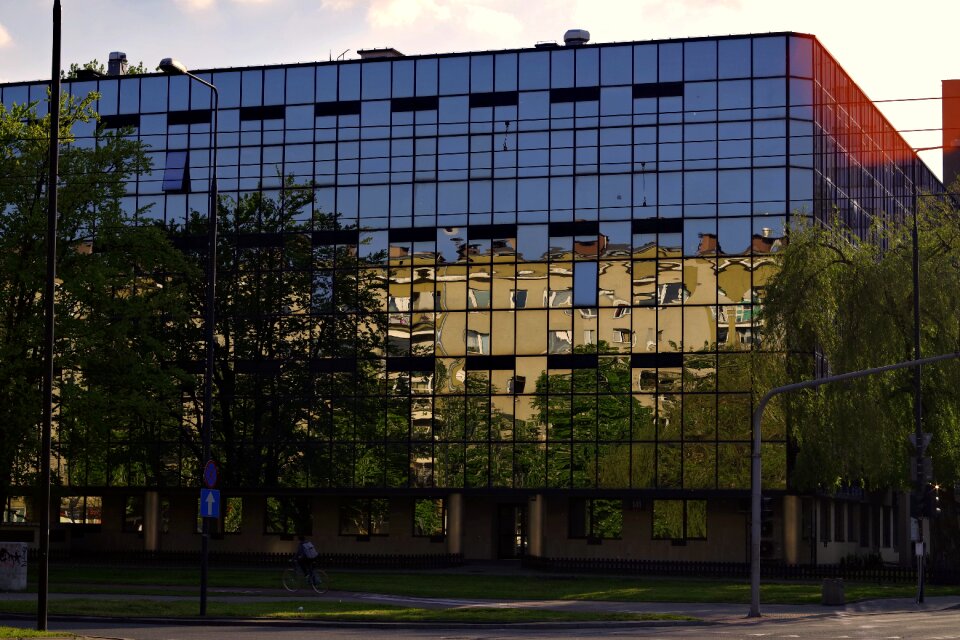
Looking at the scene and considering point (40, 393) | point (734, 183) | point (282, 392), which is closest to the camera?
point (40, 393)

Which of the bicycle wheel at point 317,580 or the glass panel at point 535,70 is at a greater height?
the glass panel at point 535,70

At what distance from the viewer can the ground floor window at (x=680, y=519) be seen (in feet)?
190

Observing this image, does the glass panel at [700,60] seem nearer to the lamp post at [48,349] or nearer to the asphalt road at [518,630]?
Result: the asphalt road at [518,630]

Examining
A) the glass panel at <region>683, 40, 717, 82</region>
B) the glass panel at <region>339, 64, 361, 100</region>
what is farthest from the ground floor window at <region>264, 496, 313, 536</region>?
the glass panel at <region>683, 40, 717, 82</region>

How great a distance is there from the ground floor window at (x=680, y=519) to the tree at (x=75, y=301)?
20.0 metres

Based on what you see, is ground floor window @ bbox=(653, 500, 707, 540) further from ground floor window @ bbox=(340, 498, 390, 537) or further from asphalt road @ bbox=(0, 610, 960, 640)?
asphalt road @ bbox=(0, 610, 960, 640)

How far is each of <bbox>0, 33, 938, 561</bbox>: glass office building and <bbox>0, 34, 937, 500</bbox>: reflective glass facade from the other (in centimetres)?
9

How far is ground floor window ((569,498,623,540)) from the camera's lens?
5900 centimetres

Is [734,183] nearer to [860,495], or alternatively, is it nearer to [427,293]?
[427,293]

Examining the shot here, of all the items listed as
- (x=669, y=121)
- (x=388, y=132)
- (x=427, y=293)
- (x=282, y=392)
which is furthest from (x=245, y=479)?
(x=669, y=121)

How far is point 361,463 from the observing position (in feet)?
196

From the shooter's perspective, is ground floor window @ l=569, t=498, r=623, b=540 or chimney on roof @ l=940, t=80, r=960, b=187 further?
chimney on roof @ l=940, t=80, r=960, b=187

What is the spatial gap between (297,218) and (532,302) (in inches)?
408

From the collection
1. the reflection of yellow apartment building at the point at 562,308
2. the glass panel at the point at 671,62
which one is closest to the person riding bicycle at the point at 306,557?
the reflection of yellow apartment building at the point at 562,308
